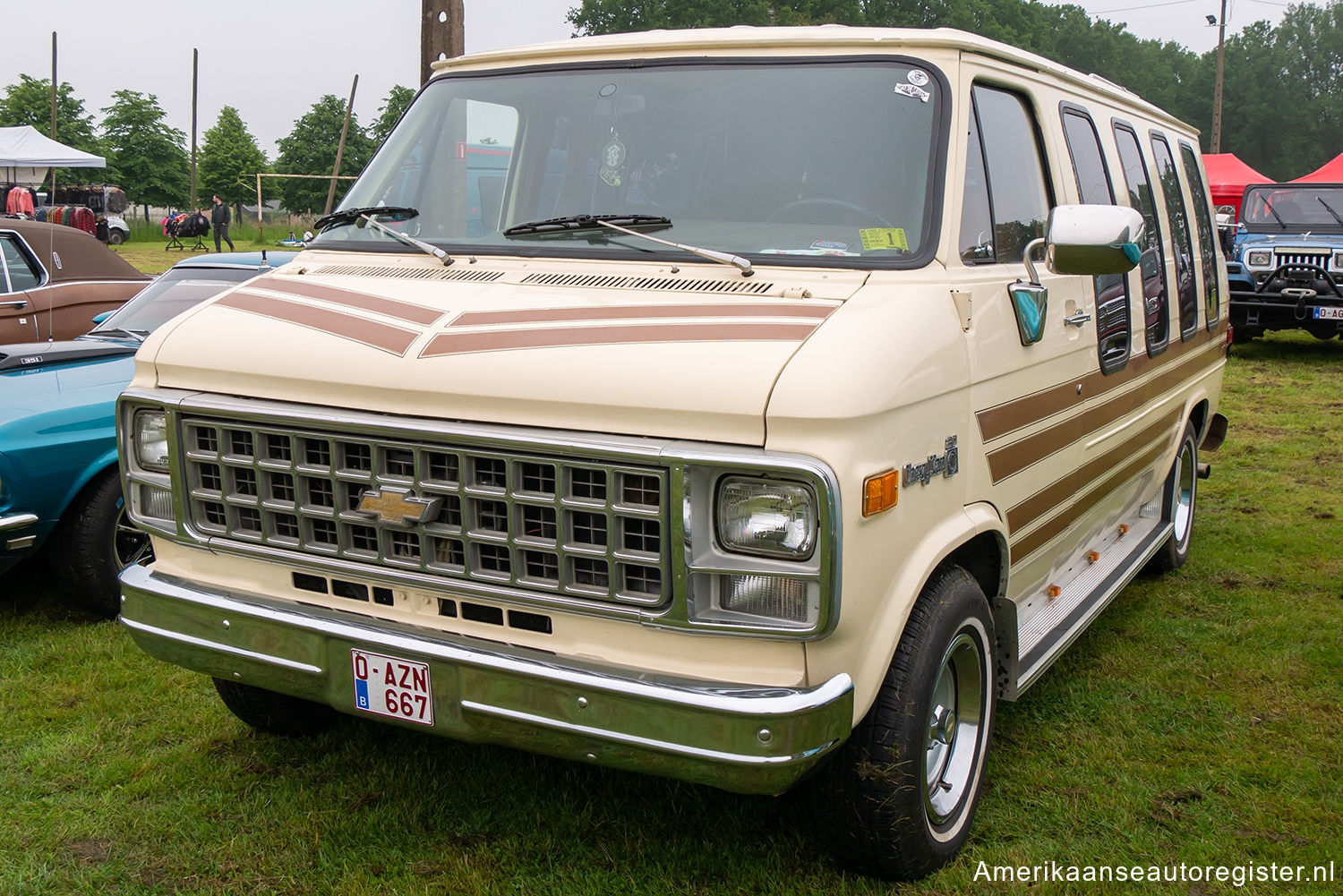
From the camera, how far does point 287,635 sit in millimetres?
3049

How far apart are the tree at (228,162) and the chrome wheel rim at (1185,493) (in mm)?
53332

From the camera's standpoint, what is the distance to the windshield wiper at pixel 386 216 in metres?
3.63

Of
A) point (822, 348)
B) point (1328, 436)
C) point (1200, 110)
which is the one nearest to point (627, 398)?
point (822, 348)

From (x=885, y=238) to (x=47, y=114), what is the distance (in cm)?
5804

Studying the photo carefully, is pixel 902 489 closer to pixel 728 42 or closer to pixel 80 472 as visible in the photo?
pixel 728 42

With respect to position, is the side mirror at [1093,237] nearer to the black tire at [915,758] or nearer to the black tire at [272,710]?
the black tire at [915,758]

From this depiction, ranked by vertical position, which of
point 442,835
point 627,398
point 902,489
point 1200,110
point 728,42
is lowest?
point 442,835

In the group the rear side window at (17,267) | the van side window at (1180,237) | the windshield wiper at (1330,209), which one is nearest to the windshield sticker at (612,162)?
the van side window at (1180,237)

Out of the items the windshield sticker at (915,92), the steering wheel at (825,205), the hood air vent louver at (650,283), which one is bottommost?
the hood air vent louver at (650,283)

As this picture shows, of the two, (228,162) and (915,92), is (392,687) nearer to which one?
(915,92)

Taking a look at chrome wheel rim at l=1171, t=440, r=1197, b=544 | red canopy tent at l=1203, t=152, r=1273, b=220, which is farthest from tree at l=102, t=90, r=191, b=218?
chrome wheel rim at l=1171, t=440, r=1197, b=544

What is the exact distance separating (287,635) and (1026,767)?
2475mm

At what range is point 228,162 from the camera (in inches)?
2190

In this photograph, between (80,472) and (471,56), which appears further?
(80,472)
